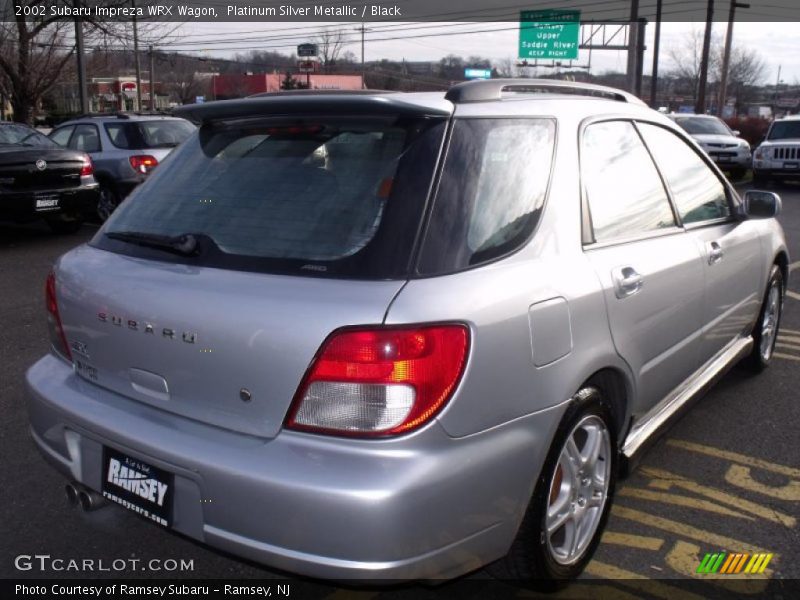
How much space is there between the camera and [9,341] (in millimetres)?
5441

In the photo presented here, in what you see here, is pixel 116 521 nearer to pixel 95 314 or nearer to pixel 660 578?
pixel 95 314

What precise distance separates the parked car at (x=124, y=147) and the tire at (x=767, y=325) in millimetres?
8160

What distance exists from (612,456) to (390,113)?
1503mm

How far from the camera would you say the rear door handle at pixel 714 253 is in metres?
3.58

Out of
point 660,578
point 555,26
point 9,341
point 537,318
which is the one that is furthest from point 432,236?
point 555,26

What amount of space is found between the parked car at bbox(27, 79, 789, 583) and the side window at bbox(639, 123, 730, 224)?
47 centimetres

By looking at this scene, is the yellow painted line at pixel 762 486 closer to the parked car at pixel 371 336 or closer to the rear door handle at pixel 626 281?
the parked car at pixel 371 336

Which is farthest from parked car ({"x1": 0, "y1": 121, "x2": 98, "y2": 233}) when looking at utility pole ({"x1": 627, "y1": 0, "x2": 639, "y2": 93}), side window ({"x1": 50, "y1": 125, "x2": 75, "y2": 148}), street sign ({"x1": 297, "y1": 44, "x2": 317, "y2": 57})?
street sign ({"x1": 297, "y1": 44, "x2": 317, "y2": 57})

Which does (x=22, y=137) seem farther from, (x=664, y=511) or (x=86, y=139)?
(x=664, y=511)

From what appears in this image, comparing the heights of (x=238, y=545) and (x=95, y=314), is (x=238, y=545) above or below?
below

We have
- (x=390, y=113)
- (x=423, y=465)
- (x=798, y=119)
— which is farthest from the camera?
(x=798, y=119)

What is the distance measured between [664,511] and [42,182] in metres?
8.51

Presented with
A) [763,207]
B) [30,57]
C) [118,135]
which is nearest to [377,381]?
[763,207]

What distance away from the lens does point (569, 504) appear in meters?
2.65
